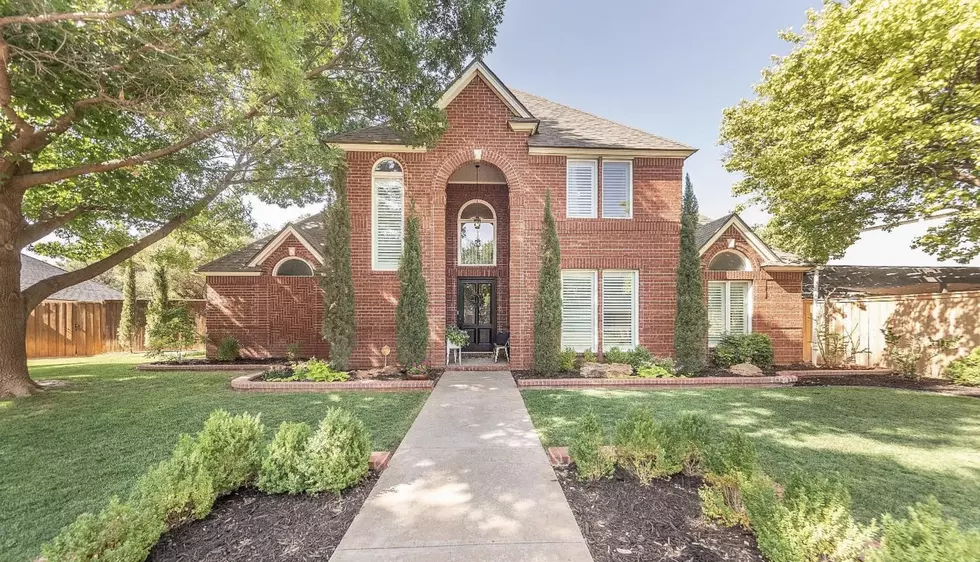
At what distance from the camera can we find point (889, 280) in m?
12.7

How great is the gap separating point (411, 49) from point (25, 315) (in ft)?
34.4

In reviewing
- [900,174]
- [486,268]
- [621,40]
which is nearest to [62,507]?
[486,268]

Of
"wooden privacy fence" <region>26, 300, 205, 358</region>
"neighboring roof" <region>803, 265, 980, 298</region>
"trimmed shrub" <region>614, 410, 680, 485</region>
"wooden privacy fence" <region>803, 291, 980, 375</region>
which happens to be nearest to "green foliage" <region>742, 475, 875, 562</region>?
"trimmed shrub" <region>614, 410, 680, 485</region>

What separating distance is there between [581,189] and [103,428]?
10.7 metres

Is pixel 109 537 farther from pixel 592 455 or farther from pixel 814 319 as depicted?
pixel 814 319

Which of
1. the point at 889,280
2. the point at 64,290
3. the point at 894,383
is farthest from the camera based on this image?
the point at 64,290

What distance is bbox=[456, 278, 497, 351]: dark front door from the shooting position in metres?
11.4

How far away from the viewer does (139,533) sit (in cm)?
228

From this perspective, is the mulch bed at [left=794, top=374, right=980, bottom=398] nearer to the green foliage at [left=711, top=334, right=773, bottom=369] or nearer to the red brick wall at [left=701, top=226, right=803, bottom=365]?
the green foliage at [left=711, top=334, right=773, bottom=369]

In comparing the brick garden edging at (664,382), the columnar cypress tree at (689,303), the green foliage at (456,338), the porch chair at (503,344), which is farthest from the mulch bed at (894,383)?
the green foliage at (456,338)

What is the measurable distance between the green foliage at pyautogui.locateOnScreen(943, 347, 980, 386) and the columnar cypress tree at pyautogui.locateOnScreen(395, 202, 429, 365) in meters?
12.1

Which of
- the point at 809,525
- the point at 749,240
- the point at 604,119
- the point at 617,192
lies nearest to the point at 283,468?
the point at 809,525

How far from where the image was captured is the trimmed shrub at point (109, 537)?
1.99 metres

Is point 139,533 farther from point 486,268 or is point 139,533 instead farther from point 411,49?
point 486,268
